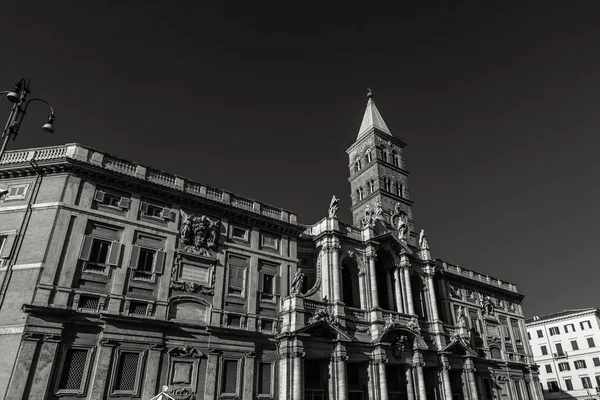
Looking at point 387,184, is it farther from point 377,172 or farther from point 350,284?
point 350,284

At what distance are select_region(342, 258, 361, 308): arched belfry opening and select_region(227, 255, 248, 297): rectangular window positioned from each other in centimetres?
950

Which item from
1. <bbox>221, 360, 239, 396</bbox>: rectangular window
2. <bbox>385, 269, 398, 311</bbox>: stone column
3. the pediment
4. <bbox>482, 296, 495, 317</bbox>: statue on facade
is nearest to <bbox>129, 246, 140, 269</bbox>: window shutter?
<bbox>221, 360, 239, 396</bbox>: rectangular window

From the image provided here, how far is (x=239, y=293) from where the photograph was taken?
28.4 m

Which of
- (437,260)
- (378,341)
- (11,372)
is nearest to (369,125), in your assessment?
(437,260)

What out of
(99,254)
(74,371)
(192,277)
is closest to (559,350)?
(192,277)

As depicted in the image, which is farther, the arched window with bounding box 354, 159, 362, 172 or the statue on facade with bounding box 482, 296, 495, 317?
Result: the arched window with bounding box 354, 159, 362, 172

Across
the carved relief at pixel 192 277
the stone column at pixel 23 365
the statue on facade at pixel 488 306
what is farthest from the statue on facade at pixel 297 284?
the statue on facade at pixel 488 306

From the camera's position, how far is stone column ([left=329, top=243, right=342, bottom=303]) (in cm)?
3147

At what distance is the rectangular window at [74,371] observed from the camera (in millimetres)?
20766

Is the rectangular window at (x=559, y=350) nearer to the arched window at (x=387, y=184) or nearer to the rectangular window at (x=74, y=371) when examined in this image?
the arched window at (x=387, y=184)

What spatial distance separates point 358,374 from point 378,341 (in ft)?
9.58

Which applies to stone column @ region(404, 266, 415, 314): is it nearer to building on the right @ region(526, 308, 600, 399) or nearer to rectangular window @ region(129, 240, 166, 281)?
rectangular window @ region(129, 240, 166, 281)

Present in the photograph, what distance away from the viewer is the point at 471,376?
37.7 metres

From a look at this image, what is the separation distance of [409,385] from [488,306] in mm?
Answer: 20103
